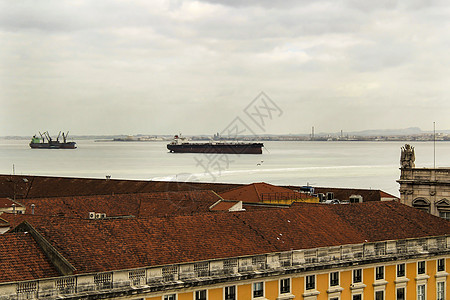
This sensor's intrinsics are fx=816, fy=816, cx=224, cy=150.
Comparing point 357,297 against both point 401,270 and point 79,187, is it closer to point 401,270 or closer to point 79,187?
point 401,270

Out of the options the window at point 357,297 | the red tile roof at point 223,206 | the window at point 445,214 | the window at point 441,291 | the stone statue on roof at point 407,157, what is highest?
the stone statue on roof at point 407,157

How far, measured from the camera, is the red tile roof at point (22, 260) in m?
27.7

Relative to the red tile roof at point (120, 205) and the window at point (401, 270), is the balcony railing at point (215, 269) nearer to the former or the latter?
the window at point (401, 270)

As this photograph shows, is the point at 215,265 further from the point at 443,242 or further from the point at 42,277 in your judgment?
the point at 443,242

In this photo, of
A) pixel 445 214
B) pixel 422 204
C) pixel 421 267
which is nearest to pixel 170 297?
pixel 421 267

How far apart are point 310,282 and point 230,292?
4585 millimetres

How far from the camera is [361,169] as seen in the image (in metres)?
194

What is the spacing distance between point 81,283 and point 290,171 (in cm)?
16040

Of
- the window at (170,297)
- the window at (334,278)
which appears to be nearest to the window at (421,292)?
the window at (334,278)

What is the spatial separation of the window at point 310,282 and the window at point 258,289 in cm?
272

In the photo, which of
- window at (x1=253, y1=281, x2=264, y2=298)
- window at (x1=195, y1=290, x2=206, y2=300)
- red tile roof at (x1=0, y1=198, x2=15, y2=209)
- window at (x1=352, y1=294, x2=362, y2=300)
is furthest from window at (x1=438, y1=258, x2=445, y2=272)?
red tile roof at (x1=0, y1=198, x2=15, y2=209)

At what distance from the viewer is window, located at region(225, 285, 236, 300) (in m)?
32.6

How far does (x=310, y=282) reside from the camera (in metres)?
35.7

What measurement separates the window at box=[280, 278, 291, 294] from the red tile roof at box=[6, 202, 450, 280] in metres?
1.66
